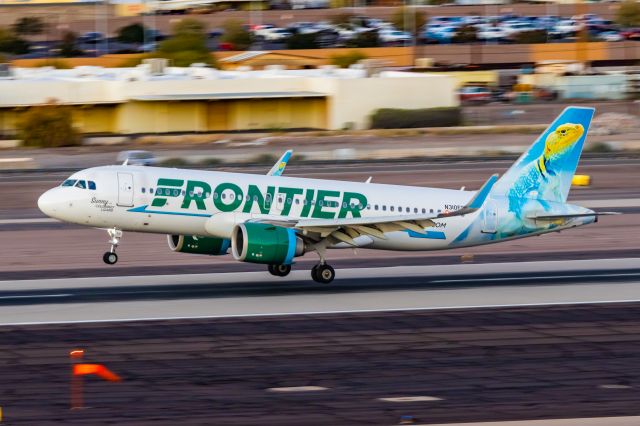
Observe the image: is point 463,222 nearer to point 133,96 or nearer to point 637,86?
point 133,96

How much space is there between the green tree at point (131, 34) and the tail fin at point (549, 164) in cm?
13215

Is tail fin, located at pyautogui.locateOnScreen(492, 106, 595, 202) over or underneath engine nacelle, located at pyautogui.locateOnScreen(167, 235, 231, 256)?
over

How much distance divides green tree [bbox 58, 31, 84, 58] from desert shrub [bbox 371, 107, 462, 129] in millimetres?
67575

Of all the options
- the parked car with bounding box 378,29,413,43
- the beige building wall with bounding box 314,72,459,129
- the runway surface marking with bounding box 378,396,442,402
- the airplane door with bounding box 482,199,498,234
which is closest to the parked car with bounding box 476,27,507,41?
the parked car with bounding box 378,29,413,43

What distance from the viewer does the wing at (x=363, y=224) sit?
33906mm

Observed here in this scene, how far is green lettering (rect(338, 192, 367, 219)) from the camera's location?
35.7 m

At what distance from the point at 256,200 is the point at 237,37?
12647 centimetres

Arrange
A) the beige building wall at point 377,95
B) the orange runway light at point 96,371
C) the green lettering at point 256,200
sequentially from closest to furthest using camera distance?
the orange runway light at point 96,371
the green lettering at point 256,200
the beige building wall at point 377,95

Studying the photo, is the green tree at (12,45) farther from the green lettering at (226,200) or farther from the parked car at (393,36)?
the green lettering at (226,200)

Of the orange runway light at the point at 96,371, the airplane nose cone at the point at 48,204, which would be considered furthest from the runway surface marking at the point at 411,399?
the airplane nose cone at the point at 48,204

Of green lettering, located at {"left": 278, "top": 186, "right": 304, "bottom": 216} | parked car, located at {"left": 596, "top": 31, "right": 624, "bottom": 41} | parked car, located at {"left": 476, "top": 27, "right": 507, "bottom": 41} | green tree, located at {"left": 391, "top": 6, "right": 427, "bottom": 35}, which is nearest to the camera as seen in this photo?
green lettering, located at {"left": 278, "top": 186, "right": 304, "bottom": 216}

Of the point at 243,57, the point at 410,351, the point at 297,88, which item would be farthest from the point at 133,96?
the point at 410,351

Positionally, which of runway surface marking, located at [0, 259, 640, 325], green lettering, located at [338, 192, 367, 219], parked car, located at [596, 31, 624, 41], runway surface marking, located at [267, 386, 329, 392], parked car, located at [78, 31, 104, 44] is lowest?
runway surface marking, located at [0, 259, 640, 325]

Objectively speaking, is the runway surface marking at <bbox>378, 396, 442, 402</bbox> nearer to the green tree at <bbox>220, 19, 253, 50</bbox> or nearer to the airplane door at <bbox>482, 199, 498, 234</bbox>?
the airplane door at <bbox>482, 199, 498, 234</bbox>
